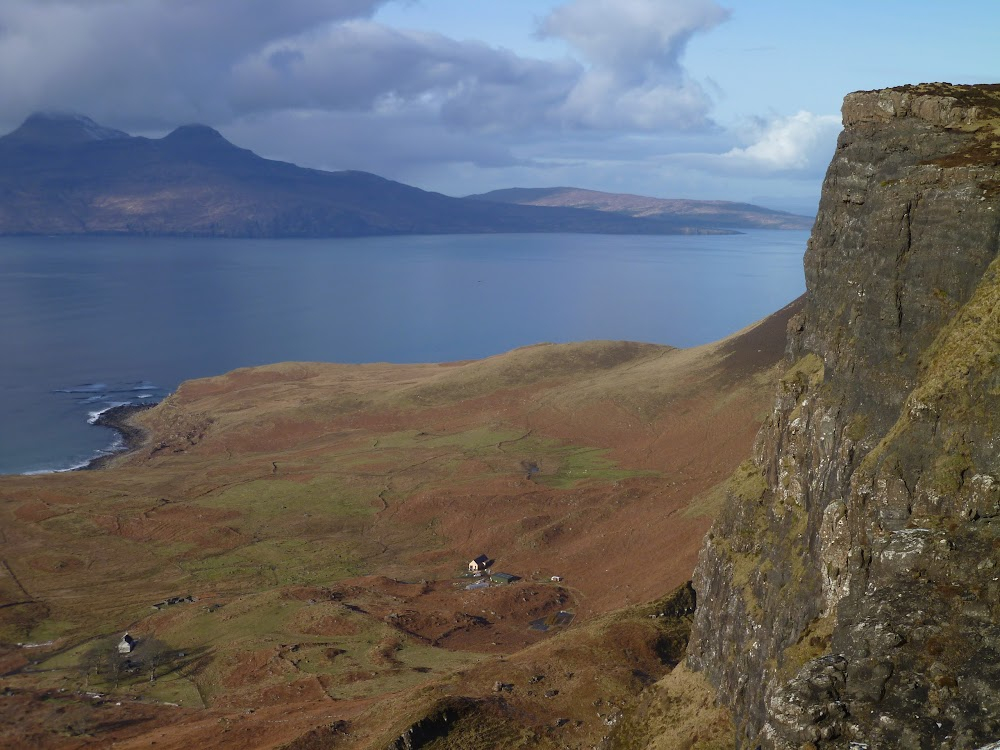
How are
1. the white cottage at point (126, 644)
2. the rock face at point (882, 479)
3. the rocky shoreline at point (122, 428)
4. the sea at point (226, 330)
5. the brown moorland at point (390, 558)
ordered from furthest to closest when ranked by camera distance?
the sea at point (226, 330), the rocky shoreline at point (122, 428), the white cottage at point (126, 644), the brown moorland at point (390, 558), the rock face at point (882, 479)

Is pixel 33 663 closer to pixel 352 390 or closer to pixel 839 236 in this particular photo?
pixel 839 236

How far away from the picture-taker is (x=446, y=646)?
39.8 meters

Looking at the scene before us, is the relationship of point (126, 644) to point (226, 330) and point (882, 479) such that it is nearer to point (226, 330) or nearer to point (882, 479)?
point (882, 479)

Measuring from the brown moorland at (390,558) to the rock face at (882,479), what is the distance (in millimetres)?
3934

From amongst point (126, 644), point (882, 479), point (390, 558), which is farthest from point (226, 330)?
point (882, 479)

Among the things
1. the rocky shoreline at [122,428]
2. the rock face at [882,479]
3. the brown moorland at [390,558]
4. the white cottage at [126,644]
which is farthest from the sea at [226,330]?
the rock face at [882,479]

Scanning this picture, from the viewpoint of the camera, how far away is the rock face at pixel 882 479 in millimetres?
12961

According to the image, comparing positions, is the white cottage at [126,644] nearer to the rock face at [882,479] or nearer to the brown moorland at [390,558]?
the brown moorland at [390,558]

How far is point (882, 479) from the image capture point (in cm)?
1591

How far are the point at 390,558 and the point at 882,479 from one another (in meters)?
40.0

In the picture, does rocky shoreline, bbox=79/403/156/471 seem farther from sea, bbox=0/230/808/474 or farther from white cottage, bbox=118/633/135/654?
white cottage, bbox=118/633/135/654

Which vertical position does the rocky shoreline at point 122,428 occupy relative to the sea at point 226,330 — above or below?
below

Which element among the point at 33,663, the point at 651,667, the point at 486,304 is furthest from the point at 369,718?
the point at 486,304

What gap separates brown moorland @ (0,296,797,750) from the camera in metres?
30.8
